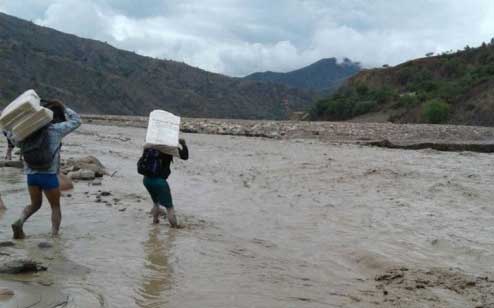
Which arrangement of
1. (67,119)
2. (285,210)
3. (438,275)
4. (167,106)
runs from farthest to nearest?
1. (167,106)
2. (285,210)
3. (67,119)
4. (438,275)

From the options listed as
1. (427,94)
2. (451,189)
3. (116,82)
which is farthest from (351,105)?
(116,82)

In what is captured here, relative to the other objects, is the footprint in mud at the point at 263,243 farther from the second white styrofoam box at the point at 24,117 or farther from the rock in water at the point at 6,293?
the rock in water at the point at 6,293

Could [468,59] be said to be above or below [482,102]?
above

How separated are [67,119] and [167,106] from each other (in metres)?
114

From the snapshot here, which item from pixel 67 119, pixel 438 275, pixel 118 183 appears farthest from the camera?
pixel 118 183

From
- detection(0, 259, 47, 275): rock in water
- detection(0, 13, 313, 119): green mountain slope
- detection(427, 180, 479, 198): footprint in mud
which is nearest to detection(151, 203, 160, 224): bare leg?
detection(0, 259, 47, 275): rock in water

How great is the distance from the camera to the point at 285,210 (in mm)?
9312

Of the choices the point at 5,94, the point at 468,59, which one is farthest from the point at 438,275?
the point at 5,94

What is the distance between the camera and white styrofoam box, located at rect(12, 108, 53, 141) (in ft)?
19.7

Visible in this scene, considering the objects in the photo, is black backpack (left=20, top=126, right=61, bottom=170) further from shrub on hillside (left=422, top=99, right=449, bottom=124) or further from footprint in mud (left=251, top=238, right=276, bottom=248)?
shrub on hillside (left=422, top=99, right=449, bottom=124)

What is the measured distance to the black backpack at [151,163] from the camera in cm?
759

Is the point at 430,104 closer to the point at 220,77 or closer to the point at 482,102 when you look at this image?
the point at 482,102

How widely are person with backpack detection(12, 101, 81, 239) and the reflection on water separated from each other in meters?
1.25

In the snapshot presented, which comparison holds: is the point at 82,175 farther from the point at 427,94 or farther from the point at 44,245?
the point at 427,94
